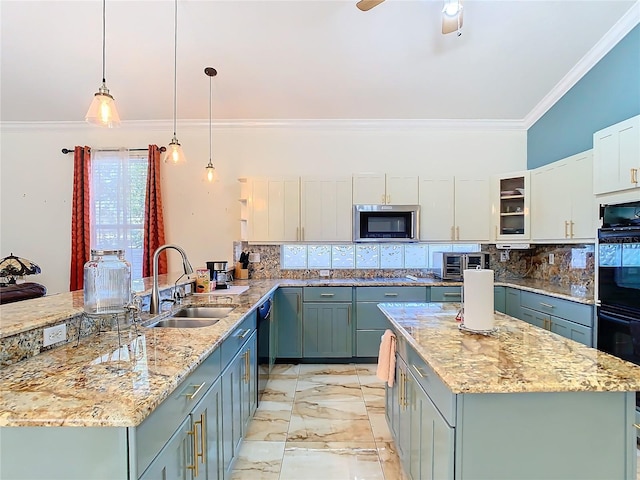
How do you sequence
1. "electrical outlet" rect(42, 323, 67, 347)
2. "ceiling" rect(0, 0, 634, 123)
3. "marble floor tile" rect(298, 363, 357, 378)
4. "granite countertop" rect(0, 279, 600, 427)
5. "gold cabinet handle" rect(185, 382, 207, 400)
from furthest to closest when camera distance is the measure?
1. "marble floor tile" rect(298, 363, 357, 378)
2. "ceiling" rect(0, 0, 634, 123)
3. "electrical outlet" rect(42, 323, 67, 347)
4. "gold cabinet handle" rect(185, 382, 207, 400)
5. "granite countertop" rect(0, 279, 600, 427)

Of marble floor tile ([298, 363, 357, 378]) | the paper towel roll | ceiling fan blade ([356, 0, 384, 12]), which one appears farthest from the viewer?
marble floor tile ([298, 363, 357, 378])

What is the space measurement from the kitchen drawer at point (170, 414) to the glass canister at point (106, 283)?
0.56 metres

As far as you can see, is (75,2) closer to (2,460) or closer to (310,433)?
(2,460)

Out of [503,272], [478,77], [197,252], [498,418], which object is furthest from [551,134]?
[197,252]

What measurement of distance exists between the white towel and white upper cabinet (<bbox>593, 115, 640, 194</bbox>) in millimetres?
2118

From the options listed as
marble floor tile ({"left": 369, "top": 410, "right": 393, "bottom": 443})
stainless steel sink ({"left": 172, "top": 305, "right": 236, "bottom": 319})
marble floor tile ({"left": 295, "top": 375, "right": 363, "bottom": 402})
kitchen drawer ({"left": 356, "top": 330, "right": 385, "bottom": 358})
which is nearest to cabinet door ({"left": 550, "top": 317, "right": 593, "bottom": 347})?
kitchen drawer ({"left": 356, "top": 330, "right": 385, "bottom": 358})

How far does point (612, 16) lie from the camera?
2.88 metres

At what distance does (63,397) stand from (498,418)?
55.2 inches

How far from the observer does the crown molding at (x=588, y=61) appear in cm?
285

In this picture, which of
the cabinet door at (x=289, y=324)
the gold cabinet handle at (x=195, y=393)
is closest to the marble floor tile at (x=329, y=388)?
the cabinet door at (x=289, y=324)

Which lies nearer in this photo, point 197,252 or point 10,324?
point 10,324

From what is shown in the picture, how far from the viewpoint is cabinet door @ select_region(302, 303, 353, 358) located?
377 cm

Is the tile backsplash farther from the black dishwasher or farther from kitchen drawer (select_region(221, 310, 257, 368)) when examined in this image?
kitchen drawer (select_region(221, 310, 257, 368))

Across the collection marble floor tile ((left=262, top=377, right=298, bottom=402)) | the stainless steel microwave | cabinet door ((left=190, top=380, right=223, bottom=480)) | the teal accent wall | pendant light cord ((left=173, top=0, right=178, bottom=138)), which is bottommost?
marble floor tile ((left=262, top=377, right=298, bottom=402))
